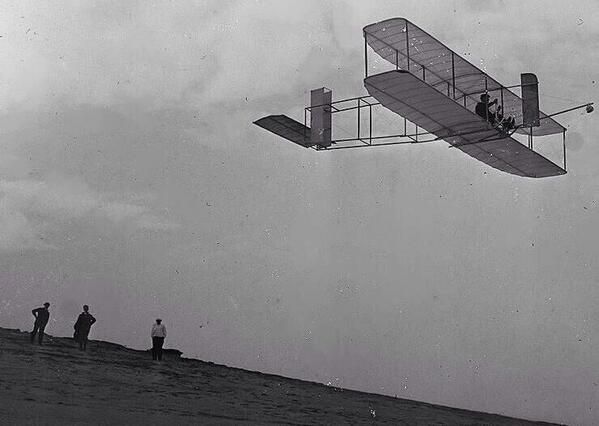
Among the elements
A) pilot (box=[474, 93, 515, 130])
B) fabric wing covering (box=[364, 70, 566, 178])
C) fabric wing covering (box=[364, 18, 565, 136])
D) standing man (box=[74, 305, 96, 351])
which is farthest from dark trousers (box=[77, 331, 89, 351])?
pilot (box=[474, 93, 515, 130])

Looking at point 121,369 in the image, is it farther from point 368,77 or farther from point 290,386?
point 368,77

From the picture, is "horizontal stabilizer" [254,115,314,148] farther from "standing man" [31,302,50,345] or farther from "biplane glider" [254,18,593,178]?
"standing man" [31,302,50,345]

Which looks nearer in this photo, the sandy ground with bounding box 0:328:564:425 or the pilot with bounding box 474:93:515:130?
the sandy ground with bounding box 0:328:564:425

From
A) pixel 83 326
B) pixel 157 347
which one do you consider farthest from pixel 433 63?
pixel 83 326

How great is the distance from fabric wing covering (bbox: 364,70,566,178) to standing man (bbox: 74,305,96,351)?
12.1m

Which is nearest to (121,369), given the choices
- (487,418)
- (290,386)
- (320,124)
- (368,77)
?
(290,386)

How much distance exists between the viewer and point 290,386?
94.9 ft

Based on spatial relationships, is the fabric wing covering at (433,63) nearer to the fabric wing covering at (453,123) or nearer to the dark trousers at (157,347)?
the fabric wing covering at (453,123)

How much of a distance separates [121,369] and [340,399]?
8898mm

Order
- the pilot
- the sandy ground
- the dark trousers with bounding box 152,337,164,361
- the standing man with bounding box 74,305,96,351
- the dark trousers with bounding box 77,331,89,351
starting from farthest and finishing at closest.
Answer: the dark trousers with bounding box 152,337,164,361 → the dark trousers with bounding box 77,331,89,351 → the standing man with bounding box 74,305,96,351 → the pilot → the sandy ground

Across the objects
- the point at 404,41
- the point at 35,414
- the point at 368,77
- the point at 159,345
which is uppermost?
the point at 404,41

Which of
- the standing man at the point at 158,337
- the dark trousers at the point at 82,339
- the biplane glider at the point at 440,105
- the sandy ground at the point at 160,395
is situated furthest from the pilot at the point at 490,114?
the dark trousers at the point at 82,339

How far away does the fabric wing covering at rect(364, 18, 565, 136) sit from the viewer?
Result: 20969mm

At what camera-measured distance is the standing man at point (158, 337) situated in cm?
2441
